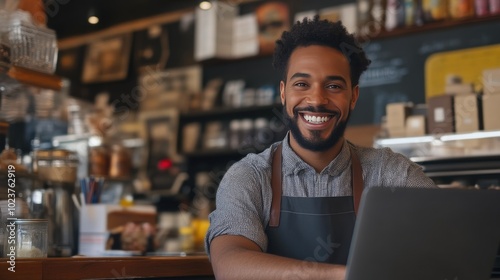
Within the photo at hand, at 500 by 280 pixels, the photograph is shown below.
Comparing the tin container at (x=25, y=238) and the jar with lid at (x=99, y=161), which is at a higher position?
the jar with lid at (x=99, y=161)

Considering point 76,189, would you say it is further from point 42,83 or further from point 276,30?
point 276,30

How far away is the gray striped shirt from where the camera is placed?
188cm

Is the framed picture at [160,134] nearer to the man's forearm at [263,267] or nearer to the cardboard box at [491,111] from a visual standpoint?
the cardboard box at [491,111]

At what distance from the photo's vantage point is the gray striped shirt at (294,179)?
1.88 meters

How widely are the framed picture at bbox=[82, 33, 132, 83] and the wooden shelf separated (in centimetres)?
365

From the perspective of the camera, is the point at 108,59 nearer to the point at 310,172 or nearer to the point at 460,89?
the point at 460,89

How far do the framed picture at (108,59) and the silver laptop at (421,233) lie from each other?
5.07 meters

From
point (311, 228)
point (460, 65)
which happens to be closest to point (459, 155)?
point (460, 65)

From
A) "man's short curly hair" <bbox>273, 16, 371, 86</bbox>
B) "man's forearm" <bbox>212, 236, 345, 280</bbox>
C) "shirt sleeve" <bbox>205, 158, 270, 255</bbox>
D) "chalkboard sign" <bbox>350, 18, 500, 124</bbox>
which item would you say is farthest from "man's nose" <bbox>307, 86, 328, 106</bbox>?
"chalkboard sign" <bbox>350, 18, 500, 124</bbox>

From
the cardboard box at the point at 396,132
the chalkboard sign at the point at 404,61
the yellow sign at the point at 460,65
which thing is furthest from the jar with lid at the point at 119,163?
the yellow sign at the point at 460,65

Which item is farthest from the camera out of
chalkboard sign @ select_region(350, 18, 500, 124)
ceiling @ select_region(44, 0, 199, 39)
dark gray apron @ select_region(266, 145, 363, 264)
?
ceiling @ select_region(44, 0, 199, 39)

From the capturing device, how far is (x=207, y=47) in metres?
5.62

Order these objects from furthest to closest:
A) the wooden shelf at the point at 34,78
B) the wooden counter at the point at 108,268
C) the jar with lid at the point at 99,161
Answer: the jar with lid at the point at 99,161
the wooden shelf at the point at 34,78
the wooden counter at the point at 108,268

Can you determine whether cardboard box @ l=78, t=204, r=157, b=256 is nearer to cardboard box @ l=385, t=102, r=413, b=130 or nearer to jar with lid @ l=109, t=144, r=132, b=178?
jar with lid @ l=109, t=144, r=132, b=178
